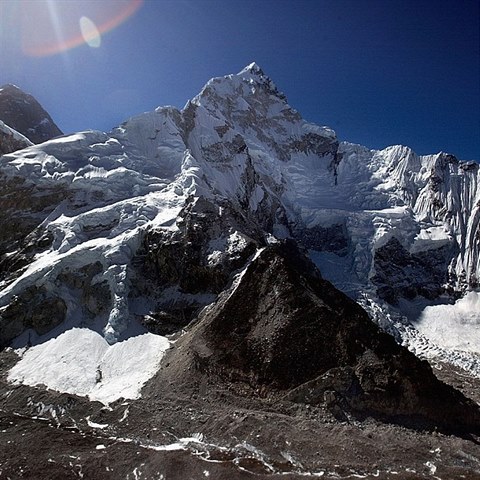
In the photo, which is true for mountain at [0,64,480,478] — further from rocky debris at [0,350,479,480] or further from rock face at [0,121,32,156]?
rock face at [0,121,32,156]

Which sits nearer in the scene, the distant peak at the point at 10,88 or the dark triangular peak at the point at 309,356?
the dark triangular peak at the point at 309,356

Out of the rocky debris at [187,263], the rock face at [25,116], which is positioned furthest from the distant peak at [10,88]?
the rocky debris at [187,263]

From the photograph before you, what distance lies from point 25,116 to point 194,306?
116985 mm

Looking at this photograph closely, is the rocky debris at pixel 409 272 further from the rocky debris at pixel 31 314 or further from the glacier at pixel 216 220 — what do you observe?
the rocky debris at pixel 31 314

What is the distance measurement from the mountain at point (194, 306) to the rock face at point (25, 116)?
157 ft

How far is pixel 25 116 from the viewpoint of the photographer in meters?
140

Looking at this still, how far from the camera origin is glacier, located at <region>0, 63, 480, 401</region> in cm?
5250

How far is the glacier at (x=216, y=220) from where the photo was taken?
172 ft

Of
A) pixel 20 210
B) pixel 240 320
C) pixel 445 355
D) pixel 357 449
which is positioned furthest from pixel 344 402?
pixel 20 210

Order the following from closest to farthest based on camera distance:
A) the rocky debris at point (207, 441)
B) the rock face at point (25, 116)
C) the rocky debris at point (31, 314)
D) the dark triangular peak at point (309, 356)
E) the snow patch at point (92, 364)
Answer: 1. the rocky debris at point (207, 441)
2. the dark triangular peak at point (309, 356)
3. the snow patch at point (92, 364)
4. the rocky debris at point (31, 314)
5. the rock face at point (25, 116)

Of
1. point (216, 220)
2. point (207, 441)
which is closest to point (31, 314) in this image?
point (216, 220)

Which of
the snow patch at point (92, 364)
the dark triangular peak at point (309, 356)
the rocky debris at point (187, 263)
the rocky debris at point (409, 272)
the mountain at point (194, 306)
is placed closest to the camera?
the dark triangular peak at point (309, 356)

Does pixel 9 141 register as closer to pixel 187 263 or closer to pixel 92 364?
pixel 187 263

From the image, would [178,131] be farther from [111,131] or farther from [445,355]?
[445,355]
